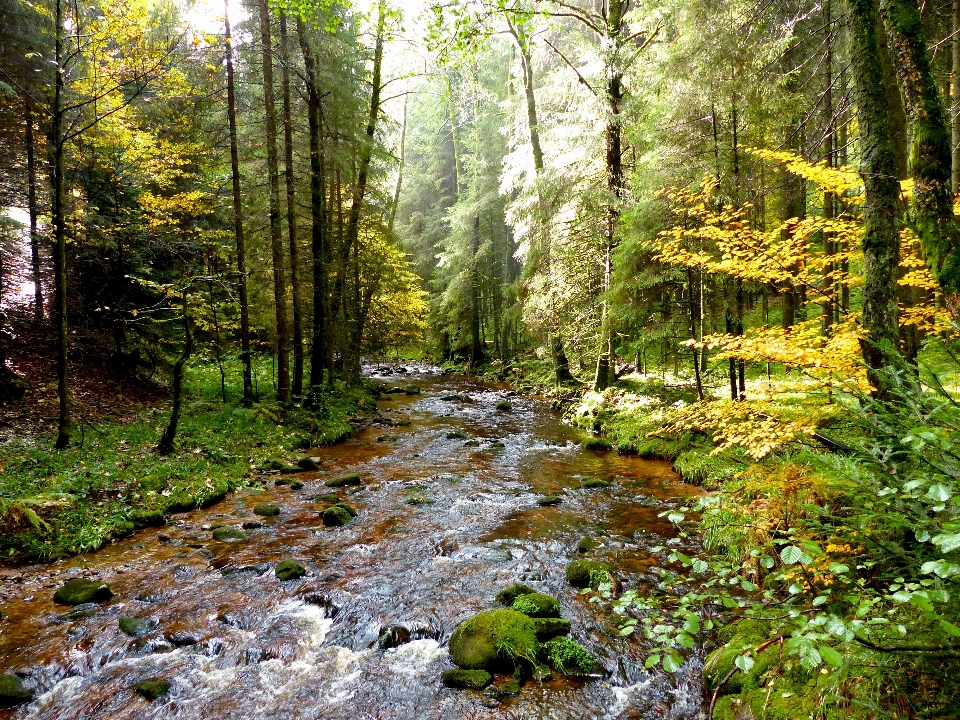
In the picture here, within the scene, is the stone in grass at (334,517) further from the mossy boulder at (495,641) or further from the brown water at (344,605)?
the mossy boulder at (495,641)

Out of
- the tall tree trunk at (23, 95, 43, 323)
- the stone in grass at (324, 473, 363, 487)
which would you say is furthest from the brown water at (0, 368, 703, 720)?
the tall tree trunk at (23, 95, 43, 323)

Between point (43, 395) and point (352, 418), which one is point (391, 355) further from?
point (43, 395)

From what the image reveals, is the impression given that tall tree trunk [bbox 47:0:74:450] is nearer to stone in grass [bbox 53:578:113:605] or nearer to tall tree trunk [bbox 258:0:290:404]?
stone in grass [bbox 53:578:113:605]

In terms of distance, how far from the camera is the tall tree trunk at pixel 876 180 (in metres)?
4.60

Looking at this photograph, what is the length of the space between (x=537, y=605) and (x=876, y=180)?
5451mm

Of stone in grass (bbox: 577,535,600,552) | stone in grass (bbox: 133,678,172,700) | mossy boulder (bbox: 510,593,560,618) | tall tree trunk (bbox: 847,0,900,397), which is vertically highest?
tall tree trunk (bbox: 847,0,900,397)

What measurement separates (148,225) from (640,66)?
13.6 metres

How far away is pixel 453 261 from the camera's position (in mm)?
26547

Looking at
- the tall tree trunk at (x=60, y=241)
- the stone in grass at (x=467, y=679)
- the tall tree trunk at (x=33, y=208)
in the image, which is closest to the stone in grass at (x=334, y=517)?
the stone in grass at (x=467, y=679)

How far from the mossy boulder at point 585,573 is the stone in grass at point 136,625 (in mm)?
4764

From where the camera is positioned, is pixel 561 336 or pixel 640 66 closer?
pixel 640 66

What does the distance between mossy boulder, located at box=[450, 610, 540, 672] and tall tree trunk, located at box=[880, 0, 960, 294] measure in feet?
16.9

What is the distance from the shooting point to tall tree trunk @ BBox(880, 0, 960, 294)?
452 cm

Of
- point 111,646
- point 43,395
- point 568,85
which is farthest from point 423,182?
point 111,646
